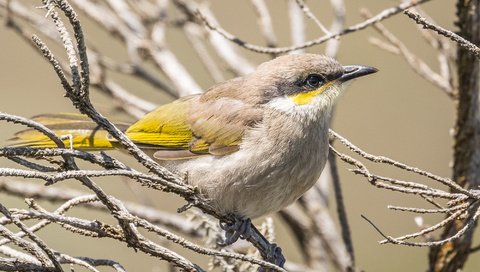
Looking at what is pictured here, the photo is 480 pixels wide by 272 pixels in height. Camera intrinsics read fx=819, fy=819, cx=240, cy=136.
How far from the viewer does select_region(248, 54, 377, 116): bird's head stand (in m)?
3.61

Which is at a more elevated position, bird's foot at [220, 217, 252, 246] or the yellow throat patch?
the yellow throat patch

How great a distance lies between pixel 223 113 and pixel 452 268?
1.20 m

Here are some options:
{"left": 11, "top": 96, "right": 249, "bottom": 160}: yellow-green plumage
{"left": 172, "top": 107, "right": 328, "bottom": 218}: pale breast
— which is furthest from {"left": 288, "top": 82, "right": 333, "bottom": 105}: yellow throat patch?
{"left": 11, "top": 96, "right": 249, "bottom": 160}: yellow-green plumage

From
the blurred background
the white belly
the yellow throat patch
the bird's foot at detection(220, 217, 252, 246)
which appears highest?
the blurred background

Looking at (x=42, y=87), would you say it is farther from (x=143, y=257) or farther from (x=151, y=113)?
(x=151, y=113)

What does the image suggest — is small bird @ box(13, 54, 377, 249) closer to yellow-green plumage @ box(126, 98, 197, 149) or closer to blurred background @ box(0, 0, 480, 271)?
yellow-green plumage @ box(126, 98, 197, 149)

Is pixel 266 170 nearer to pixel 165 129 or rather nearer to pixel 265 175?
pixel 265 175

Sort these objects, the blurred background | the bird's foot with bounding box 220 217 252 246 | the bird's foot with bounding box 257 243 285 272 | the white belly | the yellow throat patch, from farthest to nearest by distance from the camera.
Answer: the blurred background → the yellow throat patch → the white belly → the bird's foot with bounding box 220 217 252 246 → the bird's foot with bounding box 257 243 285 272

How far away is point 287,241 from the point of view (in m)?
7.99

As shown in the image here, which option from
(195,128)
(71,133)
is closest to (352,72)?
(195,128)

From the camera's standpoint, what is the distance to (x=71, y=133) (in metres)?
3.54

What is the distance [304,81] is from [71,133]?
1050 millimetres

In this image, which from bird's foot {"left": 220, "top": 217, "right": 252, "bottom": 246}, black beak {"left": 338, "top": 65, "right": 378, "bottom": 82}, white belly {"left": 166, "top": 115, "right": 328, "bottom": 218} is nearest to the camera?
bird's foot {"left": 220, "top": 217, "right": 252, "bottom": 246}

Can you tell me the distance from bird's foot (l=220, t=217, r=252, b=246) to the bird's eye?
0.72m
